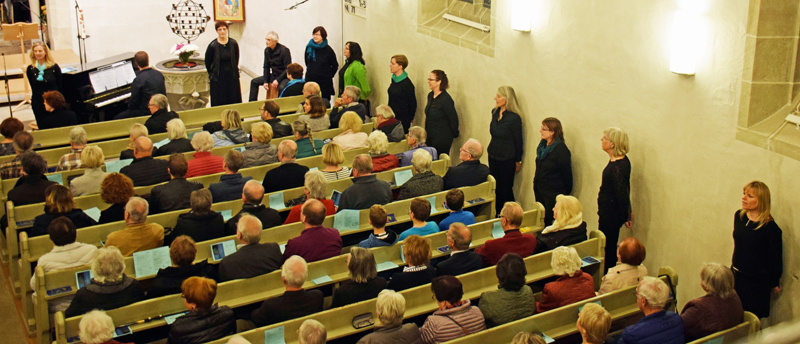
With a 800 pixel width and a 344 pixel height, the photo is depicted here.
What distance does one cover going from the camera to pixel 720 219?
5.16 metres

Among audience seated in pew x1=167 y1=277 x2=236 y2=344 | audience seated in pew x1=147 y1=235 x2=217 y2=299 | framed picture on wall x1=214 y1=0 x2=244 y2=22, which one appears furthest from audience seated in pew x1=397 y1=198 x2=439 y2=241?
framed picture on wall x1=214 y1=0 x2=244 y2=22

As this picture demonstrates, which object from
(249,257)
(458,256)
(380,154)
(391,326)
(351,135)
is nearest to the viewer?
(391,326)

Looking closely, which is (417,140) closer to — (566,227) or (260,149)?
(260,149)

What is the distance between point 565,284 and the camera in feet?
14.9

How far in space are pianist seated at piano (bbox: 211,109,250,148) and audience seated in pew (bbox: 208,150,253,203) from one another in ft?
4.33

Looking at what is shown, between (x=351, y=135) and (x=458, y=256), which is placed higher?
(x=351, y=135)

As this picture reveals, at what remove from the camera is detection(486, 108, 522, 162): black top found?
23.2 feet

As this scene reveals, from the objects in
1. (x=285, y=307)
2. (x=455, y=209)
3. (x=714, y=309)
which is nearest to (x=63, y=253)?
(x=285, y=307)

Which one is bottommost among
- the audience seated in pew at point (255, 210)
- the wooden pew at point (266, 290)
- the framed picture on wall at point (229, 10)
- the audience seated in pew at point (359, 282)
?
the wooden pew at point (266, 290)

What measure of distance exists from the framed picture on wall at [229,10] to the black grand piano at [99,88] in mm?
5273

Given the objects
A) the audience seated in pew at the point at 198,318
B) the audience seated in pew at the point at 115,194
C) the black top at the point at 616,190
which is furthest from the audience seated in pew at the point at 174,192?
the black top at the point at 616,190

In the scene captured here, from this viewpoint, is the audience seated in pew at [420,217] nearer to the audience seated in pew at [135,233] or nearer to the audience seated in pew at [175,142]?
the audience seated in pew at [135,233]

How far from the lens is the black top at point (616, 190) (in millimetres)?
5652

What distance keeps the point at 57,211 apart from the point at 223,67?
4.77 meters
